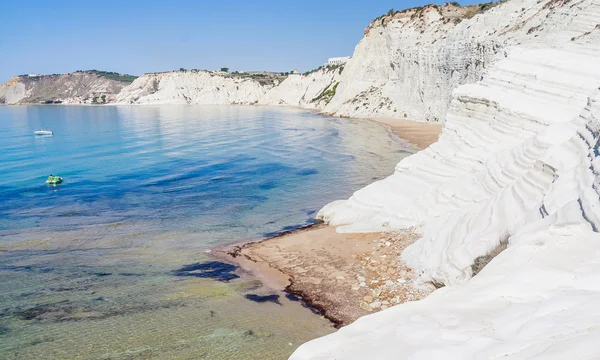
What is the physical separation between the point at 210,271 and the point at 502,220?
8.51 m

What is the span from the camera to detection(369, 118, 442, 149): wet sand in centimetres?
4249

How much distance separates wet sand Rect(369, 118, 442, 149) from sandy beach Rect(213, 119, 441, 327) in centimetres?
2593

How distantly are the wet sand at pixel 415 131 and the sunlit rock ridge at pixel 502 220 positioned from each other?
1892 centimetres

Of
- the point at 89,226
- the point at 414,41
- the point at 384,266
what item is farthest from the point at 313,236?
the point at 414,41

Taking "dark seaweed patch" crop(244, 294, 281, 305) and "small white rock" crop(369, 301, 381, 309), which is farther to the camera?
"dark seaweed patch" crop(244, 294, 281, 305)

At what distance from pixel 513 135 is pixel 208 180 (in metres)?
19.1

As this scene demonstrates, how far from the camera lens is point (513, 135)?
1595 cm

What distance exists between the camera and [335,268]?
13.3 meters

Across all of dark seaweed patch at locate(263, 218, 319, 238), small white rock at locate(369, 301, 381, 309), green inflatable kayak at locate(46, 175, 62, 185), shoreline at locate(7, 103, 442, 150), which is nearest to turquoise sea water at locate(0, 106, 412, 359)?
dark seaweed patch at locate(263, 218, 319, 238)

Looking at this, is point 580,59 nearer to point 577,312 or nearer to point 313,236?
point 313,236

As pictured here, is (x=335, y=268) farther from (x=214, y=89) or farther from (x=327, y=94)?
(x=214, y=89)

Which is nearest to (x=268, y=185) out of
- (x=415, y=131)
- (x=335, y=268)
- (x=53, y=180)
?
(x=53, y=180)

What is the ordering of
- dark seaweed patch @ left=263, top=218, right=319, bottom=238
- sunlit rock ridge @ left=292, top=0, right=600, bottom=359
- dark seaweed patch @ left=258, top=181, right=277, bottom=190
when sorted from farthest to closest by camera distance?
dark seaweed patch @ left=258, top=181, right=277, bottom=190
dark seaweed patch @ left=263, top=218, right=319, bottom=238
sunlit rock ridge @ left=292, top=0, right=600, bottom=359

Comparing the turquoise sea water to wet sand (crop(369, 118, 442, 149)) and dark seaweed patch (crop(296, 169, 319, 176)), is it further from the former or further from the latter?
wet sand (crop(369, 118, 442, 149))
